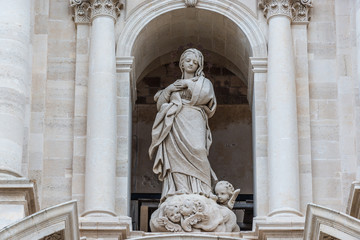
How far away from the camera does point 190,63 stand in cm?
2572

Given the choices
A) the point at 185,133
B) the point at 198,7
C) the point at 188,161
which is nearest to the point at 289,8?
the point at 198,7

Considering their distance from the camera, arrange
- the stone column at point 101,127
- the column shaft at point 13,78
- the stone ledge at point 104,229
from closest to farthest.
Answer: the column shaft at point 13,78 → the stone ledge at point 104,229 → the stone column at point 101,127

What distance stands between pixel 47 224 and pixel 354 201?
434 centimetres

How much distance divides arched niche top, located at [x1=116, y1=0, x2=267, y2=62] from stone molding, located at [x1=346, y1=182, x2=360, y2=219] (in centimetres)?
341

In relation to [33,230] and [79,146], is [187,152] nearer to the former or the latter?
[79,146]

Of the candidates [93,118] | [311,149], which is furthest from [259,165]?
[93,118]

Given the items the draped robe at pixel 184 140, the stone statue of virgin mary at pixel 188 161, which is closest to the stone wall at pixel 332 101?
the stone statue of virgin mary at pixel 188 161

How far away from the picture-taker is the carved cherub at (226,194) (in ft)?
81.1

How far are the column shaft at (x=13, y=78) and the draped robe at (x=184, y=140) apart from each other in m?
2.19

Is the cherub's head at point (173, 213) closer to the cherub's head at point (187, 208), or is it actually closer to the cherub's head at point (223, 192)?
the cherub's head at point (187, 208)

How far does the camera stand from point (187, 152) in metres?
24.9

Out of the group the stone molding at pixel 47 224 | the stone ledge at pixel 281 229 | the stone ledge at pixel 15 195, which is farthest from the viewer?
the stone ledge at pixel 281 229

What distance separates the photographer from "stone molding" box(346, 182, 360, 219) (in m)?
23.0

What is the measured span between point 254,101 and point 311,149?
48.0 inches
